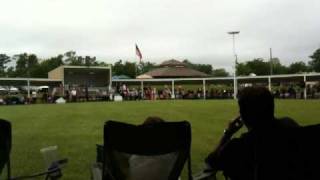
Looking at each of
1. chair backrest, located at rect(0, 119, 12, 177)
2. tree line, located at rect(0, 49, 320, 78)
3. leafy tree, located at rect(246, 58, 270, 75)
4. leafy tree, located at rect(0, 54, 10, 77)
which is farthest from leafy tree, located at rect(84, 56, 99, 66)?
chair backrest, located at rect(0, 119, 12, 177)

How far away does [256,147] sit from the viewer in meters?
3.45

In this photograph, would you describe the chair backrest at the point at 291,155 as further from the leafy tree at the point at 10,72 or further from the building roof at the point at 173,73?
the leafy tree at the point at 10,72

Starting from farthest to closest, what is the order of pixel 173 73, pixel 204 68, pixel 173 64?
pixel 204 68 < pixel 173 64 < pixel 173 73

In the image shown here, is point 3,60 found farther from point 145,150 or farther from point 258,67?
point 145,150

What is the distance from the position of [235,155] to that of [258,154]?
177 millimetres

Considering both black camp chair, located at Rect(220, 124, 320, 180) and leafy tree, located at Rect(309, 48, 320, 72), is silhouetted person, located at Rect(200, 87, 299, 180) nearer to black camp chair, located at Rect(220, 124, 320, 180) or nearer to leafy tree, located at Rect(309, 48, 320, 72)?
black camp chair, located at Rect(220, 124, 320, 180)

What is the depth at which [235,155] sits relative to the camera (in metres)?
3.39

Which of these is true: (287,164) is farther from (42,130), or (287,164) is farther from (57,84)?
(57,84)

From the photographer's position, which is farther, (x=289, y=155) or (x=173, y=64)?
(x=173, y=64)

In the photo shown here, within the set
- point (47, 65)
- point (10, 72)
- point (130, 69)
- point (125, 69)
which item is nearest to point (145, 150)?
point (125, 69)

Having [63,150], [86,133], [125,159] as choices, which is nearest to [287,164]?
[125,159]

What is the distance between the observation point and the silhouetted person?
3.34m

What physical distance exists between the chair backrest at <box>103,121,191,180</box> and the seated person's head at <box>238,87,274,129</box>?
0.80 m

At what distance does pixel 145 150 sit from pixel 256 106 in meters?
1.17
